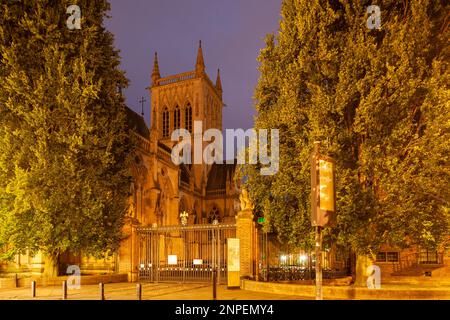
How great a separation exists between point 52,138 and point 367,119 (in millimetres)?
12349

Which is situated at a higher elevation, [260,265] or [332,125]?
[332,125]

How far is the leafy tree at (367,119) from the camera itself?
1452 cm

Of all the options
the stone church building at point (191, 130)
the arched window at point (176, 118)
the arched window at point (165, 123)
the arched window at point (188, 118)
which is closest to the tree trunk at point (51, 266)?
the stone church building at point (191, 130)

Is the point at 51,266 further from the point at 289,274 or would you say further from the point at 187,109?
Answer: the point at 187,109

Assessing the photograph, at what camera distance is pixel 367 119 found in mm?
14625

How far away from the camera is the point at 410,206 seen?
1458 cm

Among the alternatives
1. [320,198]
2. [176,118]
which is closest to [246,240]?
[320,198]

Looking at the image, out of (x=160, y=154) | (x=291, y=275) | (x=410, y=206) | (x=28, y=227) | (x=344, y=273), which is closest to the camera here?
(x=410, y=206)

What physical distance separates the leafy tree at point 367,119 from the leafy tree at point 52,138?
7563 mm

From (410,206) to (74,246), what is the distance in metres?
13.0

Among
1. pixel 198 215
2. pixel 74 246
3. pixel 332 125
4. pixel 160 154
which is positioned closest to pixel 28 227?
pixel 74 246

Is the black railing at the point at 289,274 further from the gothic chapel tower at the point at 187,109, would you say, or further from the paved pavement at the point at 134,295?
the gothic chapel tower at the point at 187,109

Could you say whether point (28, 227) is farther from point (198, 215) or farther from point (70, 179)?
point (198, 215)

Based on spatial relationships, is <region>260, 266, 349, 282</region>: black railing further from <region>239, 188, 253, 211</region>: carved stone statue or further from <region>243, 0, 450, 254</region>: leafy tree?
<region>243, 0, 450, 254</region>: leafy tree
